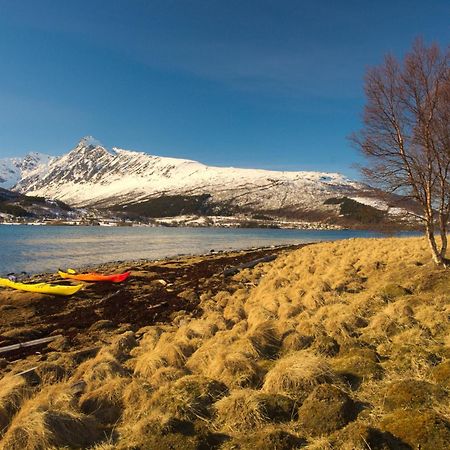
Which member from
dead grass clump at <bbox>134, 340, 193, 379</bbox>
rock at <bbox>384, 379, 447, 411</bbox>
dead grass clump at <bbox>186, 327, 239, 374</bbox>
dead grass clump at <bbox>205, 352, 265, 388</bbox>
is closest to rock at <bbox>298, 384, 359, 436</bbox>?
rock at <bbox>384, 379, 447, 411</bbox>

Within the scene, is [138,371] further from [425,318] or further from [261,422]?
[425,318]

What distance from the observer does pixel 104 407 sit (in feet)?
23.1

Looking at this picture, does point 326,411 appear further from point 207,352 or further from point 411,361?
point 207,352

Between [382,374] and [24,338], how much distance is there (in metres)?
14.3

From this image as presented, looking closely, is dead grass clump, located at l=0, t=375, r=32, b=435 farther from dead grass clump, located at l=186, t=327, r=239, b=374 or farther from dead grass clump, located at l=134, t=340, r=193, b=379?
dead grass clump, located at l=186, t=327, r=239, b=374

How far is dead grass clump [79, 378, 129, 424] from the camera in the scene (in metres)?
6.77

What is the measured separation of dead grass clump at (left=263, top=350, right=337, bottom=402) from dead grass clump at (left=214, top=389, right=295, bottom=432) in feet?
1.11

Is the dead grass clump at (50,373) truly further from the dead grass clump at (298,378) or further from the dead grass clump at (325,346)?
the dead grass clump at (325,346)

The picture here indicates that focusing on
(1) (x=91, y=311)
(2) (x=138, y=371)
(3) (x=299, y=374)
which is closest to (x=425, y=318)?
(3) (x=299, y=374)

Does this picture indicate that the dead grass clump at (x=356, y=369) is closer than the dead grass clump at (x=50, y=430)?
No

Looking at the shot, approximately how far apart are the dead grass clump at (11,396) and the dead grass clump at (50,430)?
0.78ft

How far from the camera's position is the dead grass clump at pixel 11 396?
267 inches

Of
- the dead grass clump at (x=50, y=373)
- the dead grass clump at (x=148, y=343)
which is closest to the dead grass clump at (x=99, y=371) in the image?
the dead grass clump at (x=50, y=373)

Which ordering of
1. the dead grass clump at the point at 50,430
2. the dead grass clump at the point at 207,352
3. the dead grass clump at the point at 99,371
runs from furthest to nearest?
the dead grass clump at the point at 207,352 < the dead grass clump at the point at 99,371 < the dead grass clump at the point at 50,430
